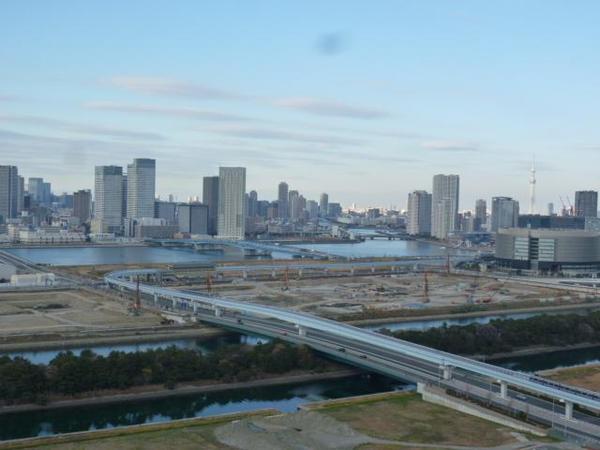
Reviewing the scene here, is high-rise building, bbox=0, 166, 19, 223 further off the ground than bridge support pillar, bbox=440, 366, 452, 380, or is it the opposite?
high-rise building, bbox=0, 166, 19, 223

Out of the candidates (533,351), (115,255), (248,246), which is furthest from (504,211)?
(533,351)

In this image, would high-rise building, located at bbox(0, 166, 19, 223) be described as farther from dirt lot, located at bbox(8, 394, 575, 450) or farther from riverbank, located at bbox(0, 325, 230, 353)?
dirt lot, located at bbox(8, 394, 575, 450)

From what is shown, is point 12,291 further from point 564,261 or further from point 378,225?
point 378,225

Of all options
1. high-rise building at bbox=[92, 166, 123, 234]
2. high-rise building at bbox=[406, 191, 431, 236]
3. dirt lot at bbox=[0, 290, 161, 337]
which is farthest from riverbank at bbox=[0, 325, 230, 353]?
high-rise building at bbox=[406, 191, 431, 236]

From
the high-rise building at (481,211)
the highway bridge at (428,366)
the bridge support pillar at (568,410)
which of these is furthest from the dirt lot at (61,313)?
the high-rise building at (481,211)

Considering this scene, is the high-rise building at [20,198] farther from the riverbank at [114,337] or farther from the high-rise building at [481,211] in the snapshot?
the riverbank at [114,337]

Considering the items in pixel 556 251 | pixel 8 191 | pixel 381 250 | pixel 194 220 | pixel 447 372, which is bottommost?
pixel 447 372

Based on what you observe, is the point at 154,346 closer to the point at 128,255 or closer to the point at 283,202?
the point at 128,255
